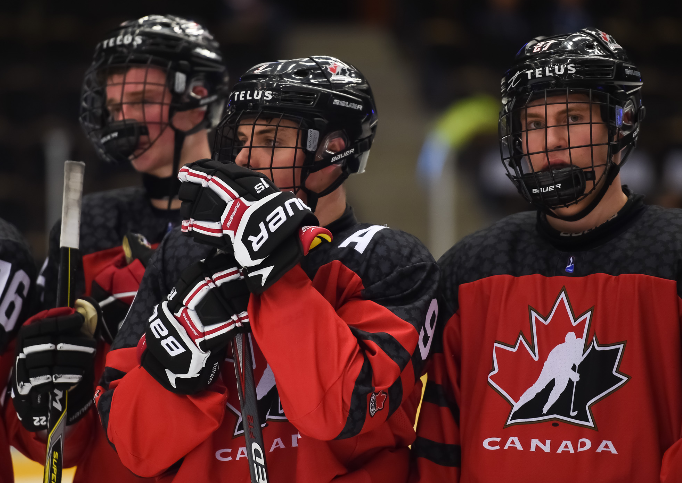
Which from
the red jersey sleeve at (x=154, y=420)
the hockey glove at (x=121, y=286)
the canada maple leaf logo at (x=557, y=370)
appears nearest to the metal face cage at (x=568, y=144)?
the canada maple leaf logo at (x=557, y=370)

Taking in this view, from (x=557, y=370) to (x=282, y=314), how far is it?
2.24ft

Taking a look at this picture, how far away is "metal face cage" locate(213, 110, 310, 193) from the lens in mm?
1954

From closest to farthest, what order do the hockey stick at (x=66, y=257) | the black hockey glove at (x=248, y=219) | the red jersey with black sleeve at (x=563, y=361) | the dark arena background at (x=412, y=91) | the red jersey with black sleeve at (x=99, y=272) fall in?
the black hockey glove at (x=248, y=219), the red jersey with black sleeve at (x=563, y=361), the hockey stick at (x=66, y=257), the red jersey with black sleeve at (x=99, y=272), the dark arena background at (x=412, y=91)

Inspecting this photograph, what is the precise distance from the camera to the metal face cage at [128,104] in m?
2.52

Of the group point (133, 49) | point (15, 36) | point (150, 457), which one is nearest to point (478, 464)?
point (150, 457)

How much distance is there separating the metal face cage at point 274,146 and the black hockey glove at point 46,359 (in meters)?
0.58

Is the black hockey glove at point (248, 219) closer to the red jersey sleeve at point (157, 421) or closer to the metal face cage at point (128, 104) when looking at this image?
the red jersey sleeve at point (157, 421)

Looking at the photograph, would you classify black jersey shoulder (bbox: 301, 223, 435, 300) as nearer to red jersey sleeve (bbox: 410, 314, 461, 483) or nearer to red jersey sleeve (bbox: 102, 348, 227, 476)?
red jersey sleeve (bbox: 410, 314, 461, 483)

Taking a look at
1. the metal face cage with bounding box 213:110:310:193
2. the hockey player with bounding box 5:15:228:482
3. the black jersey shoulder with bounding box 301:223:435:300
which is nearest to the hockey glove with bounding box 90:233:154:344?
the hockey player with bounding box 5:15:228:482

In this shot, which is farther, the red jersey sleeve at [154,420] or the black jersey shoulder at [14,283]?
the black jersey shoulder at [14,283]

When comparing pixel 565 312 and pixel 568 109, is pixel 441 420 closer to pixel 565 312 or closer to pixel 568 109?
pixel 565 312

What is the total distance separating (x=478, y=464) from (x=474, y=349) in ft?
0.88

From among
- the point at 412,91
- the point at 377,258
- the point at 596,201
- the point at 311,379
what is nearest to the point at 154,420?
the point at 311,379

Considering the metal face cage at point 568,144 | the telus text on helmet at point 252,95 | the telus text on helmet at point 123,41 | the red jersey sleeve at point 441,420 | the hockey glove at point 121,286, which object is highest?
the telus text on helmet at point 123,41
